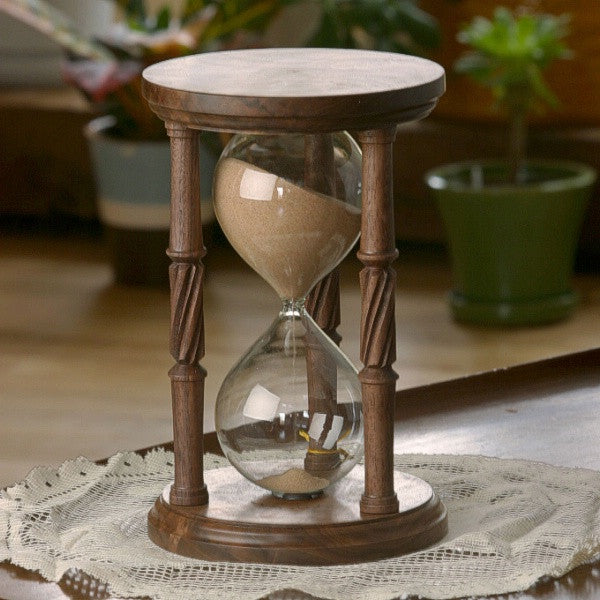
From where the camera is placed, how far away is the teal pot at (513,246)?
8.59ft

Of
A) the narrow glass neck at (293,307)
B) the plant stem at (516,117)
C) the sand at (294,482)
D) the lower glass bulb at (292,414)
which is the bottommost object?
the plant stem at (516,117)

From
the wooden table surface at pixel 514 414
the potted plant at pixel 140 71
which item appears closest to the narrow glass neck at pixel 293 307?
the wooden table surface at pixel 514 414

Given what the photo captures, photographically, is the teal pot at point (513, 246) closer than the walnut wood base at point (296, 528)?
No

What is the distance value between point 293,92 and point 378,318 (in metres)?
0.14

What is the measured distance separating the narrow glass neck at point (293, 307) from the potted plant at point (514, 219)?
1780 mm

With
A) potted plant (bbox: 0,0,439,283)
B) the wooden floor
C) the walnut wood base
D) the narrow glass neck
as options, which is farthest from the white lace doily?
potted plant (bbox: 0,0,439,283)

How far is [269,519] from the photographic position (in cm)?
82

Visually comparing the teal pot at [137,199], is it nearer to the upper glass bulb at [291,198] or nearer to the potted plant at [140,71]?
the potted plant at [140,71]

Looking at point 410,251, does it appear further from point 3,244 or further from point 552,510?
point 552,510

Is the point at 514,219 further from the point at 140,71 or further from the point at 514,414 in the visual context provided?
the point at 514,414

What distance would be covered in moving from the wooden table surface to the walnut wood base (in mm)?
188

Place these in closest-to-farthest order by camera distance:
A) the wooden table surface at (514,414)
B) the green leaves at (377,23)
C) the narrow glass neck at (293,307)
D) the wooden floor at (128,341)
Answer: the narrow glass neck at (293,307) → the wooden table surface at (514,414) → the wooden floor at (128,341) → the green leaves at (377,23)

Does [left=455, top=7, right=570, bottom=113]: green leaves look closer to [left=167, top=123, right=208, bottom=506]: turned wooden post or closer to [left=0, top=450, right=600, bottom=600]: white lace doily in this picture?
[left=0, top=450, right=600, bottom=600]: white lace doily

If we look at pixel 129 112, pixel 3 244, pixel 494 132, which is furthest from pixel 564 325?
pixel 3 244
